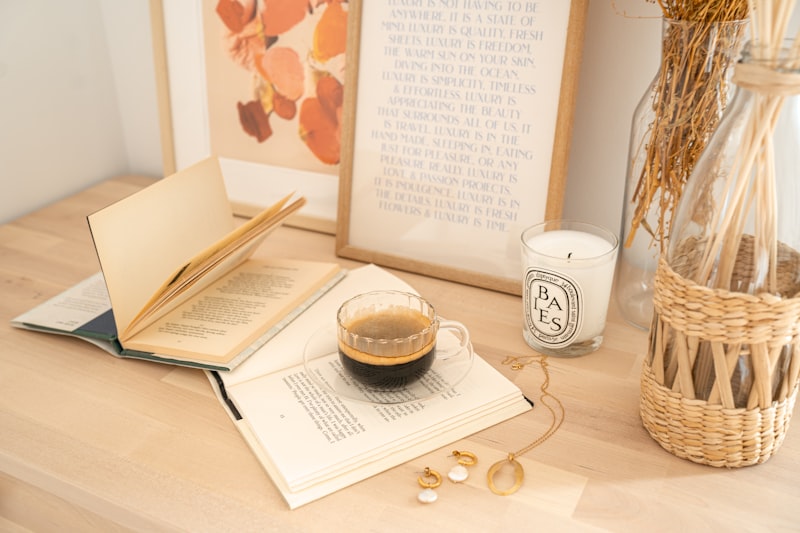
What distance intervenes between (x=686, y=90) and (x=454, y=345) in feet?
1.16

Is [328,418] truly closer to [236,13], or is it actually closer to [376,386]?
[376,386]

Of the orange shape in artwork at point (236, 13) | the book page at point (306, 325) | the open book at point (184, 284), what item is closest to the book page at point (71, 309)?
the open book at point (184, 284)

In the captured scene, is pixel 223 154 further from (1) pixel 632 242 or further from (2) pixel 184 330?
(1) pixel 632 242

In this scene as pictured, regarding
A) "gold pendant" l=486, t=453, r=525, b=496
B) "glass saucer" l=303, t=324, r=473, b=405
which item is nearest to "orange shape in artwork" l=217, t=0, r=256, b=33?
"glass saucer" l=303, t=324, r=473, b=405

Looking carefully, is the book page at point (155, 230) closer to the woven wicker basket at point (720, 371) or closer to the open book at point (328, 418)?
the open book at point (328, 418)

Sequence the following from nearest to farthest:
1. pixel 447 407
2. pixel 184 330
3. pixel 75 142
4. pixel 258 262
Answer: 1. pixel 447 407
2. pixel 184 330
3. pixel 258 262
4. pixel 75 142

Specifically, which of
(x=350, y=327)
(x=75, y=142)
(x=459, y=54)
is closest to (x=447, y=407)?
(x=350, y=327)

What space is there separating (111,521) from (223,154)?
2.08 feet

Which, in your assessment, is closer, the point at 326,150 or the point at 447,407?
the point at 447,407

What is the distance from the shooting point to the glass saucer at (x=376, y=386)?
718mm

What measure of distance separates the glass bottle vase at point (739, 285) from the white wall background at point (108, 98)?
339 millimetres

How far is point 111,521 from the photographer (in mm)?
644

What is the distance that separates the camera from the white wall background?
92 centimetres

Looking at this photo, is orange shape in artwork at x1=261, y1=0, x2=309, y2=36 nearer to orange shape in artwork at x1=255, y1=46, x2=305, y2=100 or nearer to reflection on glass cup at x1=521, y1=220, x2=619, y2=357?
orange shape in artwork at x1=255, y1=46, x2=305, y2=100
